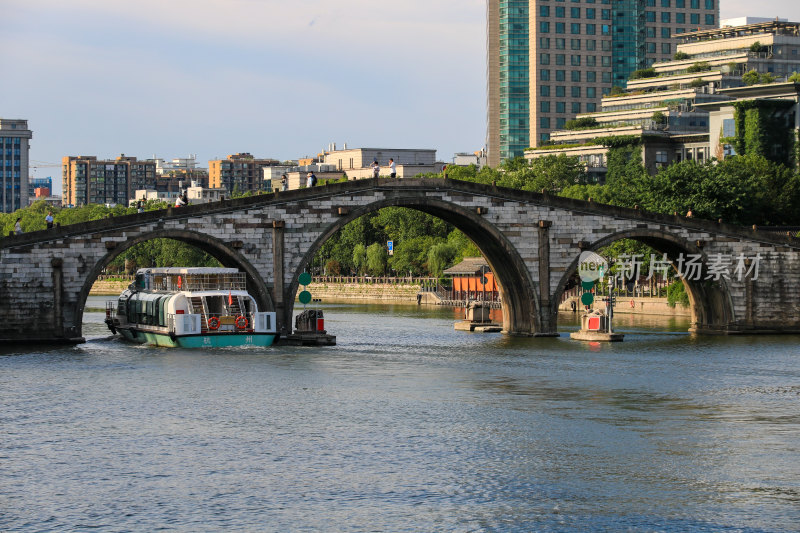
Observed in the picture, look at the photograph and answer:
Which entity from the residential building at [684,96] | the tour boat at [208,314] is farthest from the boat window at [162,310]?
the residential building at [684,96]

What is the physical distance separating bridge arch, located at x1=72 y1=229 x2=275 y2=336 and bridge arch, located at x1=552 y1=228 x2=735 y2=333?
674 inches

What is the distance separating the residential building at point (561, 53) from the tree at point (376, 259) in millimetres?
28940

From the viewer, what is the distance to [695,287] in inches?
3022

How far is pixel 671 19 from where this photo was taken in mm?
184750

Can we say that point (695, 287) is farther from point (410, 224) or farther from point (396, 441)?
point (410, 224)

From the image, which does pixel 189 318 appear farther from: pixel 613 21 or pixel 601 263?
pixel 613 21

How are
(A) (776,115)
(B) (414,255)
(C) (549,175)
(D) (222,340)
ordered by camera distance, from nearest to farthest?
(D) (222,340), (A) (776,115), (C) (549,175), (B) (414,255)

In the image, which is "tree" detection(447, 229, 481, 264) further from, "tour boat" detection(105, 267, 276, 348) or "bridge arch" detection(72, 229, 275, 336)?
"tour boat" detection(105, 267, 276, 348)

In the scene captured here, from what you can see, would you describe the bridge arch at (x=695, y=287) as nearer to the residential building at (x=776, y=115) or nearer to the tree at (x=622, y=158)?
the residential building at (x=776, y=115)

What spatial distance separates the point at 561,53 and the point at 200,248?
121 m

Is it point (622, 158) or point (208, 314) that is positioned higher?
point (622, 158)

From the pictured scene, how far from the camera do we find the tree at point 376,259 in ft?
520

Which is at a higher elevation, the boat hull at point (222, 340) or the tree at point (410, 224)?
the tree at point (410, 224)

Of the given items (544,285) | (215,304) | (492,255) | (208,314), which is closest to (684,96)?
(492,255)
